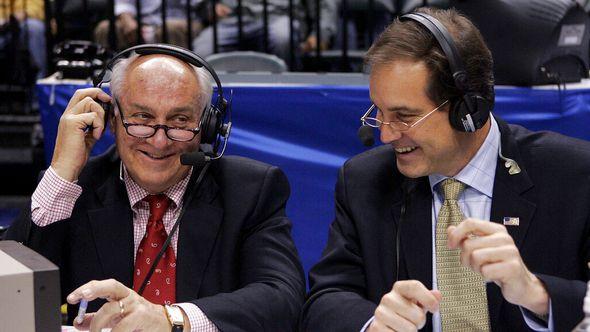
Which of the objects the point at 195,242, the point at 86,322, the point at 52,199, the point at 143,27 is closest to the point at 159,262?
the point at 195,242

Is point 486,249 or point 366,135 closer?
point 486,249

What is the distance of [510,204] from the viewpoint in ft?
7.26

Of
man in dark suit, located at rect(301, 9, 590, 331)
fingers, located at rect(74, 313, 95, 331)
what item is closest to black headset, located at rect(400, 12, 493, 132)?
man in dark suit, located at rect(301, 9, 590, 331)

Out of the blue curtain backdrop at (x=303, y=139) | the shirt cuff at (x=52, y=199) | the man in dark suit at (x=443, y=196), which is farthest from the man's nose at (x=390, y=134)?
the blue curtain backdrop at (x=303, y=139)

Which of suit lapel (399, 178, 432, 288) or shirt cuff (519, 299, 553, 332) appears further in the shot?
suit lapel (399, 178, 432, 288)

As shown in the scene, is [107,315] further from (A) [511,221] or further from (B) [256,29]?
(B) [256,29]

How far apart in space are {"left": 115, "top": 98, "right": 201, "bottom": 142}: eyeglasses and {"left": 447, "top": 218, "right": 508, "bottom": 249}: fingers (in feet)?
2.79

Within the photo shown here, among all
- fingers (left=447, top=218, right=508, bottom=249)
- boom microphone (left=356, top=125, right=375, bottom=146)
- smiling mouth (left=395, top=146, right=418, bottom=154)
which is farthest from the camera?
boom microphone (left=356, top=125, right=375, bottom=146)

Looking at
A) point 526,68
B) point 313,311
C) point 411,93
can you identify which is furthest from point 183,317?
point 526,68

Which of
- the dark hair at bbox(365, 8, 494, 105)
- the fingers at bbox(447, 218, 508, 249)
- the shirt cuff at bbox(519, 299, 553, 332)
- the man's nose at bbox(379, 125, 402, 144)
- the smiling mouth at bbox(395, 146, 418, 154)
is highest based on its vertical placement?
the dark hair at bbox(365, 8, 494, 105)

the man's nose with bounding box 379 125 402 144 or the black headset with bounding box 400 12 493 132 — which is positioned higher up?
the black headset with bounding box 400 12 493 132

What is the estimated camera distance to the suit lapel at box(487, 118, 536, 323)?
7.09ft

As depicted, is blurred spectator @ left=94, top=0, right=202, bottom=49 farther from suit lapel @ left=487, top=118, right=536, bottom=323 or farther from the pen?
the pen

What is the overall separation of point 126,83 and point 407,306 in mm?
987
